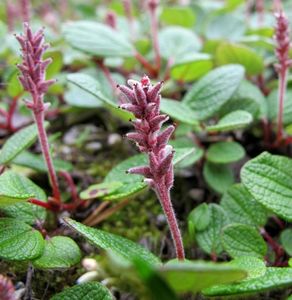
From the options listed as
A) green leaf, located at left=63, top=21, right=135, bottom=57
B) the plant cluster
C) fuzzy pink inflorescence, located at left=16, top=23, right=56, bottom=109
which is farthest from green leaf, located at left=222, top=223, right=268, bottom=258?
green leaf, located at left=63, top=21, right=135, bottom=57

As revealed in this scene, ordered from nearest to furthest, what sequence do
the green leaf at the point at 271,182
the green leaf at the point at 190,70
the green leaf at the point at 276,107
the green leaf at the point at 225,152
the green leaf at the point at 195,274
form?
the green leaf at the point at 195,274, the green leaf at the point at 271,182, the green leaf at the point at 225,152, the green leaf at the point at 276,107, the green leaf at the point at 190,70

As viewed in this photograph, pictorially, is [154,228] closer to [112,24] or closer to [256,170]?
[256,170]

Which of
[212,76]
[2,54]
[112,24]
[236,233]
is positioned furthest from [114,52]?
[236,233]

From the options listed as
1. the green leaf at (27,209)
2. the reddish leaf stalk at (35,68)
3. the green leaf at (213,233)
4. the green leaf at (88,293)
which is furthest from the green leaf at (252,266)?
the reddish leaf stalk at (35,68)

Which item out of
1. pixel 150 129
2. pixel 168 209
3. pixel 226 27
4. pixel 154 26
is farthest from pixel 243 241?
pixel 226 27

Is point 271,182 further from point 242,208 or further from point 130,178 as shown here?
point 130,178

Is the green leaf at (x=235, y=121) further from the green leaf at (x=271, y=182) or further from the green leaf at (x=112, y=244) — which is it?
the green leaf at (x=112, y=244)
